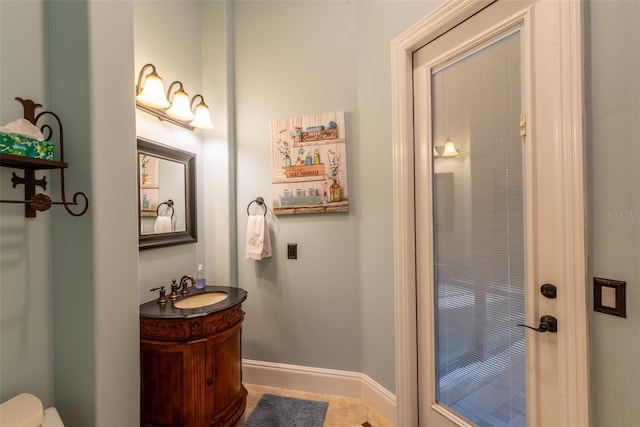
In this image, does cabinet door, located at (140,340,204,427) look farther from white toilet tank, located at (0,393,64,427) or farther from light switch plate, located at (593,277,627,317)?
light switch plate, located at (593,277,627,317)

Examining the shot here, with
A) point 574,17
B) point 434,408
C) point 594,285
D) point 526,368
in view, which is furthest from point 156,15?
point 434,408

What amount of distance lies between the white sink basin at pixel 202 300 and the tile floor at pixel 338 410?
0.78m

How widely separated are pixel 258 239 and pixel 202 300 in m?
0.55

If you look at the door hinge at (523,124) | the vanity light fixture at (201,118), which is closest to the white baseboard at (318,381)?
the door hinge at (523,124)

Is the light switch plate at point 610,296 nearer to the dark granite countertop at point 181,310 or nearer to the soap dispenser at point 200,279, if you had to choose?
the dark granite countertop at point 181,310

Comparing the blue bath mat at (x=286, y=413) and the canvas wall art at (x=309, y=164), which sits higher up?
the canvas wall art at (x=309, y=164)

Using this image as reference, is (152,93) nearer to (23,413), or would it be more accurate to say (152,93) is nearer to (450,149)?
(23,413)

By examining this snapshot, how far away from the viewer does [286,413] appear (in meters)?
1.77

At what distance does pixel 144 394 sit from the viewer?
138 cm

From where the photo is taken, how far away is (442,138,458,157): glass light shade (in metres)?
1.31

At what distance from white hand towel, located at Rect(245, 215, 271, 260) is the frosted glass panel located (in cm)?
118

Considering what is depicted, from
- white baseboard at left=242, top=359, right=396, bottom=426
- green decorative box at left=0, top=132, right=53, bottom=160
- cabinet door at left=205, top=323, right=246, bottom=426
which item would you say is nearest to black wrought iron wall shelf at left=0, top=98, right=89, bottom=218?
green decorative box at left=0, top=132, right=53, bottom=160

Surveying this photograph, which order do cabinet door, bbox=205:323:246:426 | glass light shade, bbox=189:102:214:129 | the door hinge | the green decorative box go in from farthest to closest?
glass light shade, bbox=189:102:214:129
cabinet door, bbox=205:323:246:426
the door hinge
the green decorative box

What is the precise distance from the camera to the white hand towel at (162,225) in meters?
1.70
